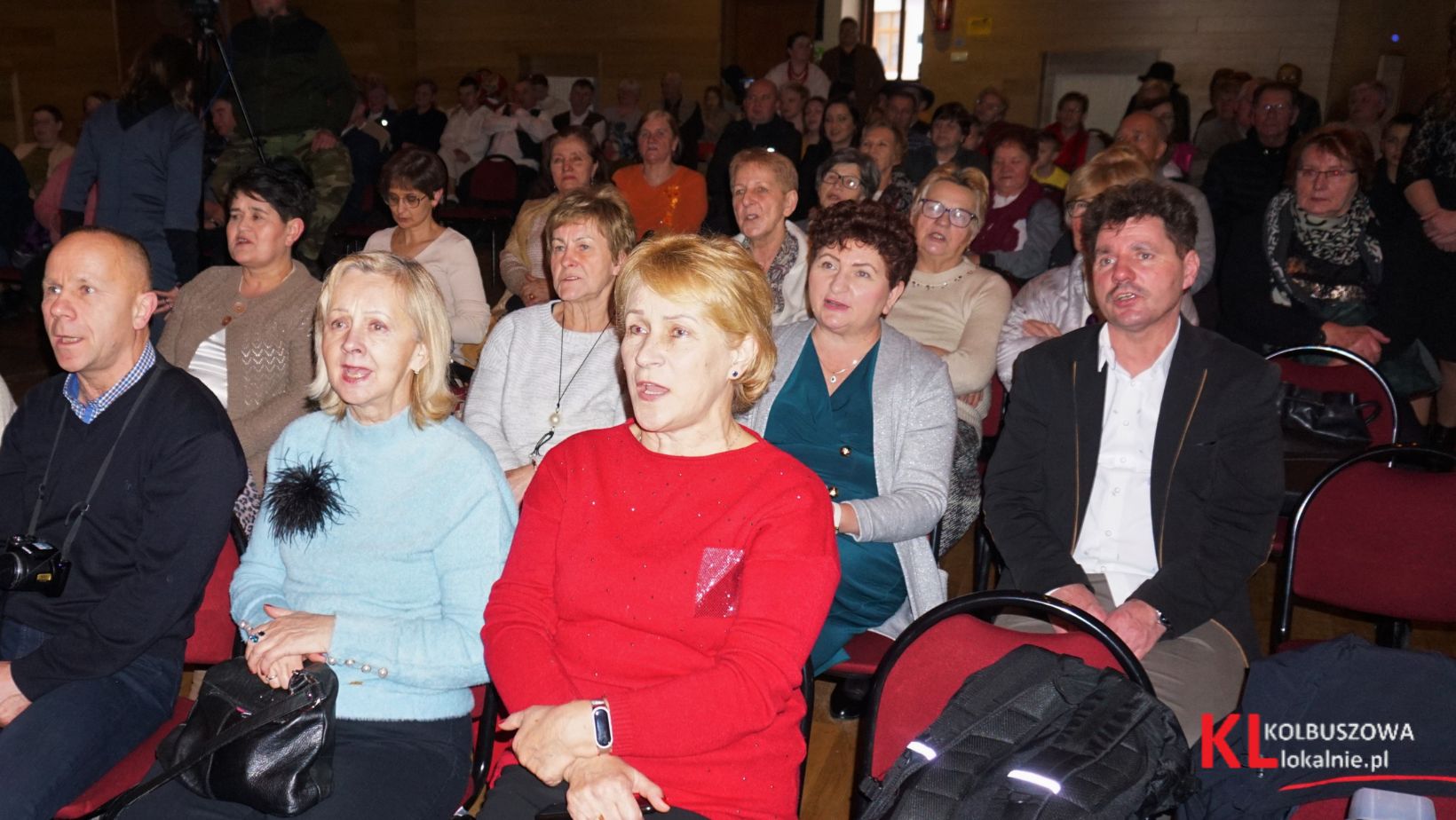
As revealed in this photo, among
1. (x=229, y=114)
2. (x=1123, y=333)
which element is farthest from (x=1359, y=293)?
(x=229, y=114)

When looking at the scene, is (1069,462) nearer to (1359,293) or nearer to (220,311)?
(1359,293)

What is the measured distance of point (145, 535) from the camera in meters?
2.02

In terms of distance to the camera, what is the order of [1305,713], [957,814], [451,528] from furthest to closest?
[451,528], [1305,713], [957,814]

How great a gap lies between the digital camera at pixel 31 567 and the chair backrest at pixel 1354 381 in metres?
2.92

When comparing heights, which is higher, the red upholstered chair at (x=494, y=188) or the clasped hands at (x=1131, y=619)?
the red upholstered chair at (x=494, y=188)

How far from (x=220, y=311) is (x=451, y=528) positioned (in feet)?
5.18

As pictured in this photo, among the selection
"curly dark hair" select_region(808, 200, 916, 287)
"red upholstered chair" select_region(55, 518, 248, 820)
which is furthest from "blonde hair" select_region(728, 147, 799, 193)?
"red upholstered chair" select_region(55, 518, 248, 820)

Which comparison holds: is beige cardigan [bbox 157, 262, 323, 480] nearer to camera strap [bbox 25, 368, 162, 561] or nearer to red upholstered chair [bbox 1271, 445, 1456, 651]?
camera strap [bbox 25, 368, 162, 561]

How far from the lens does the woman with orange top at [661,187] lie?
212 inches

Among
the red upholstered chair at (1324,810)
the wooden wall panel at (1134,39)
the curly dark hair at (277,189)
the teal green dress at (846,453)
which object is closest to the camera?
the red upholstered chair at (1324,810)

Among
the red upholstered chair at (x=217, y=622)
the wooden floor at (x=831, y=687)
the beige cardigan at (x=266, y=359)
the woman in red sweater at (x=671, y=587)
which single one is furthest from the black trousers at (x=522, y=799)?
the beige cardigan at (x=266, y=359)

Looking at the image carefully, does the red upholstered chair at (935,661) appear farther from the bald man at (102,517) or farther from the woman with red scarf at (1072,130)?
the woman with red scarf at (1072,130)

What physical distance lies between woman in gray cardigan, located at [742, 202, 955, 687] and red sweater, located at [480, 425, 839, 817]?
0.68m

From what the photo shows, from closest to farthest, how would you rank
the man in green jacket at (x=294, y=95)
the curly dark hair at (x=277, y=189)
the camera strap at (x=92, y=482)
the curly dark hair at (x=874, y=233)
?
the camera strap at (x=92, y=482)
the curly dark hair at (x=874, y=233)
the curly dark hair at (x=277, y=189)
the man in green jacket at (x=294, y=95)
